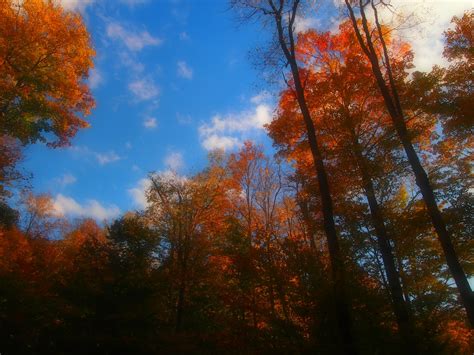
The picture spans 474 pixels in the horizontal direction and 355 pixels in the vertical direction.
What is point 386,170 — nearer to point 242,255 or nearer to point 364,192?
point 364,192

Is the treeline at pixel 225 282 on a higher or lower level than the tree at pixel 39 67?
lower

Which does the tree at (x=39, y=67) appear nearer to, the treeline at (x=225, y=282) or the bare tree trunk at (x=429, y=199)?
the treeline at (x=225, y=282)

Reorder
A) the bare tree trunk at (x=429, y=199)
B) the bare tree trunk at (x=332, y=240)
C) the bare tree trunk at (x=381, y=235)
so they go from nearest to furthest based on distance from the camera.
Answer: the bare tree trunk at (x=332, y=240) → the bare tree trunk at (x=429, y=199) → the bare tree trunk at (x=381, y=235)

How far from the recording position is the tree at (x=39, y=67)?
39.2 feet

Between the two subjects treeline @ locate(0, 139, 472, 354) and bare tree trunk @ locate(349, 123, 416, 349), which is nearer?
treeline @ locate(0, 139, 472, 354)

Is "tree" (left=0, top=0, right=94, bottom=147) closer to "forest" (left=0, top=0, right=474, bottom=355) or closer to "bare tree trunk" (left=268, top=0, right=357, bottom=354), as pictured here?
"forest" (left=0, top=0, right=474, bottom=355)

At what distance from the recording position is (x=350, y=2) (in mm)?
13586

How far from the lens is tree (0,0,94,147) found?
11.9 m

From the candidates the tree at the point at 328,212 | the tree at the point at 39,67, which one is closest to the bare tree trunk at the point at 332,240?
the tree at the point at 328,212

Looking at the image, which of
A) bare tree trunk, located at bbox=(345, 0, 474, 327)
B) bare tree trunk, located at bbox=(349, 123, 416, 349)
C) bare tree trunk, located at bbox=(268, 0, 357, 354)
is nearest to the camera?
bare tree trunk, located at bbox=(268, 0, 357, 354)

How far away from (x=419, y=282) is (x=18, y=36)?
18.6m

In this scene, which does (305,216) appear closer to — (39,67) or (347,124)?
(347,124)

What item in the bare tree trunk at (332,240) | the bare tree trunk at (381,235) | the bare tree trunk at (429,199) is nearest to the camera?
the bare tree trunk at (332,240)

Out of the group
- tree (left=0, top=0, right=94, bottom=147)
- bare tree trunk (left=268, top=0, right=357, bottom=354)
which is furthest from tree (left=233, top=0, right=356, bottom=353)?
tree (left=0, top=0, right=94, bottom=147)
